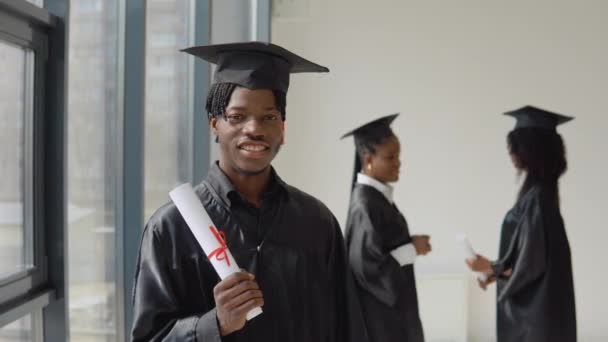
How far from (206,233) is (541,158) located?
3128 mm

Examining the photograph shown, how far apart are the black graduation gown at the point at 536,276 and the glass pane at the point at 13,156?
2847mm

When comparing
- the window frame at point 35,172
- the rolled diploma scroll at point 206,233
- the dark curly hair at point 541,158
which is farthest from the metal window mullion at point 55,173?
the dark curly hair at point 541,158

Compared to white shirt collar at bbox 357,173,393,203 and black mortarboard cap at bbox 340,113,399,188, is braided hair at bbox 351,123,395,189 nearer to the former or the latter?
black mortarboard cap at bbox 340,113,399,188

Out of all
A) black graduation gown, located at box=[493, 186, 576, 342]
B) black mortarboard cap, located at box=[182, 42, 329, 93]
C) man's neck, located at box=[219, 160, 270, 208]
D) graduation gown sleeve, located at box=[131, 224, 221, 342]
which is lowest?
black graduation gown, located at box=[493, 186, 576, 342]

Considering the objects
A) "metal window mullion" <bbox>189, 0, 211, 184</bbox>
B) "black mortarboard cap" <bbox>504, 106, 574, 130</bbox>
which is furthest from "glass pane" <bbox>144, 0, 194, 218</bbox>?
"black mortarboard cap" <bbox>504, 106, 574, 130</bbox>

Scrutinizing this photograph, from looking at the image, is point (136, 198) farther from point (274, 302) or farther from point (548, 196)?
point (548, 196)

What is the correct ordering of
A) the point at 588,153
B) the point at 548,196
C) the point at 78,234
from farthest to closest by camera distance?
the point at 588,153
the point at 548,196
the point at 78,234

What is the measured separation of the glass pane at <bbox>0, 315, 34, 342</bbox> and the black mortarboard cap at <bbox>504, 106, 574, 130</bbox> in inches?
116

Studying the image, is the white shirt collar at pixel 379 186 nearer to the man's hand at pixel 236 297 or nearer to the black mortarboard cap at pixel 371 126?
the black mortarboard cap at pixel 371 126

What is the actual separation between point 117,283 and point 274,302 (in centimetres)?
147

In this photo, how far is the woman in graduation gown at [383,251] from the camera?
12.7ft

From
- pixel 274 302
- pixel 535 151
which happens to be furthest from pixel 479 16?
pixel 274 302

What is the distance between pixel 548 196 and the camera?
415 centimetres

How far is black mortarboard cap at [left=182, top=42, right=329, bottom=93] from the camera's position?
1656 millimetres
